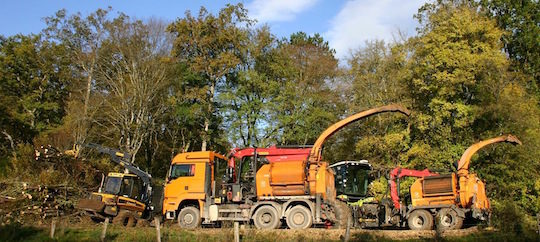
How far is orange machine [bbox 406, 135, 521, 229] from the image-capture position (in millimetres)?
18750

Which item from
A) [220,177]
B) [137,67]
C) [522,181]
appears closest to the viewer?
[220,177]

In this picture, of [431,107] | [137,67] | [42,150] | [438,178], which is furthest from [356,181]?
[137,67]

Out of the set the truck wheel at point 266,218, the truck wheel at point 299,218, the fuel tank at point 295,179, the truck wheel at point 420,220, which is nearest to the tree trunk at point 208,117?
the fuel tank at point 295,179

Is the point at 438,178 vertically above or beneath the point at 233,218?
above

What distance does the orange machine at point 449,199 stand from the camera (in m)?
18.8

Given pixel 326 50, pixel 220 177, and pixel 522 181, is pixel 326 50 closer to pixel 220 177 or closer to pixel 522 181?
pixel 522 181

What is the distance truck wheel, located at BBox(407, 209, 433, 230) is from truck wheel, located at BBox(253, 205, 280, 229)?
18.9ft

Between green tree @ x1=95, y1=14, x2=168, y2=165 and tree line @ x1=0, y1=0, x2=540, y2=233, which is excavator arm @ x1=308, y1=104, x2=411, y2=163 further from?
green tree @ x1=95, y1=14, x2=168, y2=165

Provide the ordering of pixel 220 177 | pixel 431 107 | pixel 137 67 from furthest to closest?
pixel 137 67 < pixel 431 107 < pixel 220 177

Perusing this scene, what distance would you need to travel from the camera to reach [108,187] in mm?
21781

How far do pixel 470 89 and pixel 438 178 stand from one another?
36.6 ft

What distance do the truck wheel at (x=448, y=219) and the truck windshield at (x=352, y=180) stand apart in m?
3.98

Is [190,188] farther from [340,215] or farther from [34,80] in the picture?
[34,80]

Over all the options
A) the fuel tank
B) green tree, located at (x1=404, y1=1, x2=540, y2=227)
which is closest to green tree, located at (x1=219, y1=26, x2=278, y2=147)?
green tree, located at (x1=404, y1=1, x2=540, y2=227)
